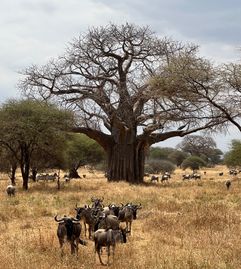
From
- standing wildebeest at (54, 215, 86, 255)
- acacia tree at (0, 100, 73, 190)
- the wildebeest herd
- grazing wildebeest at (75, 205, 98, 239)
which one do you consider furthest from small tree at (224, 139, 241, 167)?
standing wildebeest at (54, 215, 86, 255)

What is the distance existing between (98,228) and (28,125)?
1707 cm

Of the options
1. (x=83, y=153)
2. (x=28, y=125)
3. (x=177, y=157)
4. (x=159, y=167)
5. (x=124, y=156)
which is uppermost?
(x=177, y=157)

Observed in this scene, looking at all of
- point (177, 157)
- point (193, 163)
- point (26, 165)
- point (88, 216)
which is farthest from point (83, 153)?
point (88, 216)

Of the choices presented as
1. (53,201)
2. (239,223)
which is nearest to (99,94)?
(53,201)

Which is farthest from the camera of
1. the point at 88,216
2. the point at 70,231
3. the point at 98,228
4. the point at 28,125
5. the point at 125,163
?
the point at 125,163

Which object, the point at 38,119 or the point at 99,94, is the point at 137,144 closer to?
the point at 99,94

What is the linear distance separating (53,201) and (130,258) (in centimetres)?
1032

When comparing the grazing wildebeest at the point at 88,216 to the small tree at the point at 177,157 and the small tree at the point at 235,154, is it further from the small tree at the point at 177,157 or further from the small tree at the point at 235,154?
the small tree at the point at 177,157

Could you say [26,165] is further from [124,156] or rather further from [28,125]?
[124,156]

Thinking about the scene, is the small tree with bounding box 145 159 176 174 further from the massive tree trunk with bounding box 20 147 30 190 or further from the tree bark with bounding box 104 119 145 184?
the massive tree trunk with bounding box 20 147 30 190

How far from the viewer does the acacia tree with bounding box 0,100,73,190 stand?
26.9 m

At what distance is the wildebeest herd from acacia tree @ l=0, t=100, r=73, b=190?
13.9 meters

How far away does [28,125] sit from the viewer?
27.0 metres

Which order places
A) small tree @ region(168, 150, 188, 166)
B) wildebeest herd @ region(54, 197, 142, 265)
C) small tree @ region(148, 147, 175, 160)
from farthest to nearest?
small tree @ region(168, 150, 188, 166), small tree @ region(148, 147, 175, 160), wildebeest herd @ region(54, 197, 142, 265)
